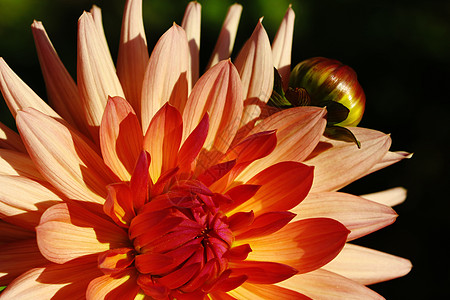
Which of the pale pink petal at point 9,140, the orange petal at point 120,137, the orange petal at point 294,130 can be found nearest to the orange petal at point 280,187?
the orange petal at point 294,130

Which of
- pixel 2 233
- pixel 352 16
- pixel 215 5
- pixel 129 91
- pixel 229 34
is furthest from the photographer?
pixel 352 16

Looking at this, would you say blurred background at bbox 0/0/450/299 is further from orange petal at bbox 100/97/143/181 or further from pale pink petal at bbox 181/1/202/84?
orange petal at bbox 100/97/143/181

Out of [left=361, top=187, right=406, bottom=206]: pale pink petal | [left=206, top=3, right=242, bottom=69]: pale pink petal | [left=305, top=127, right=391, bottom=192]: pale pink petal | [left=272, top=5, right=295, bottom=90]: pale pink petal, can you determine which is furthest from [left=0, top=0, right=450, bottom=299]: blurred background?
[left=305, top=127, right=391, bottom=192]: pale pink petal

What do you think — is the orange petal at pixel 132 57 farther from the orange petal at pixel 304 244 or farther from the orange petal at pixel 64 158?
the orange petal at pixel 304 244

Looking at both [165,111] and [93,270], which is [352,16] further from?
[93,270]

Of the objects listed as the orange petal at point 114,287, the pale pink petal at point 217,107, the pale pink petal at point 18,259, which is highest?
the pale pink petal at point 217,107

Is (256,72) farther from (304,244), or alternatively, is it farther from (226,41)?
(304,244)

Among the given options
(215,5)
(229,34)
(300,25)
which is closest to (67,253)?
(229,34)
